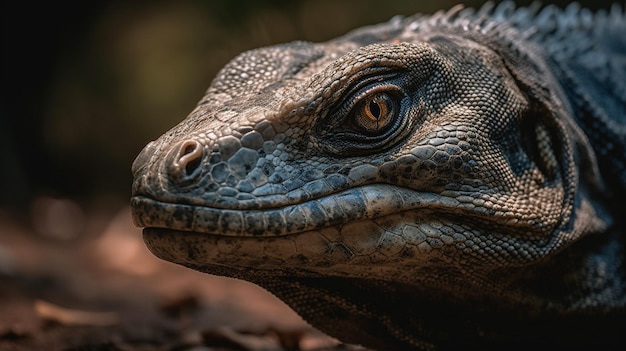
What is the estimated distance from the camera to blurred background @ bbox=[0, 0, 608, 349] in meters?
9.30

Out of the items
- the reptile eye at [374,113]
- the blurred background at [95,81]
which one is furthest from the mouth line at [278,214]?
the blurred background at [95,81]

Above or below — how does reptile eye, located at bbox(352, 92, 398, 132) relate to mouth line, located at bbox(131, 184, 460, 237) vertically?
above

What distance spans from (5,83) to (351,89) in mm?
16381

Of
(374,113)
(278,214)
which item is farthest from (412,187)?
(278,214)

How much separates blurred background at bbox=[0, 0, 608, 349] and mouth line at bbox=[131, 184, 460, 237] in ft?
11.2

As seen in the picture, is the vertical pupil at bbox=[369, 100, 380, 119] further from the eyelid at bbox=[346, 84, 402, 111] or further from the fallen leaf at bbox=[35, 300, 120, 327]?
the fallen leaf at bbox=[35, 300, 120, 327]

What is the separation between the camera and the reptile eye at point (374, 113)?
4215 millimetres

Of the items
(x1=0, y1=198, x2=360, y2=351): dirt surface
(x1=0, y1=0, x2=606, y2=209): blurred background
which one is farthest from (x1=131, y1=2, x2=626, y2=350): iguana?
(x1=0, y1=0, x2=606, y2=209): blurred background

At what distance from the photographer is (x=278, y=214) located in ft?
12.5

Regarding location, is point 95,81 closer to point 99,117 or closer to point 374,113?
point 99,117

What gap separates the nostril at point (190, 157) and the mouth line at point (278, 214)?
0.20 meters

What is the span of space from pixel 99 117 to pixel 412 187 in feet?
46.2

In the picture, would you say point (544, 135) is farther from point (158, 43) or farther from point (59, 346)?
point (158, 43)

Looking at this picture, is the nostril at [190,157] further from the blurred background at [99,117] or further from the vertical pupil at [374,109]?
the blurred background at [99,117]
